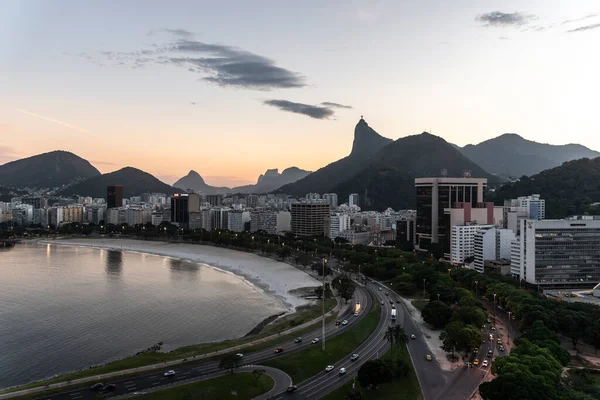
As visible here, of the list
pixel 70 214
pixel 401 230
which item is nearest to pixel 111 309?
pixel 401 230

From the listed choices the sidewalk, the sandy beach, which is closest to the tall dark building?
the sandy beach

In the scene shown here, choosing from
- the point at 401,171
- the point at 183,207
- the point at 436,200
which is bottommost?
the point at 183,207

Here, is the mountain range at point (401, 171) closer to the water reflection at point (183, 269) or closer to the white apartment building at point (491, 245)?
the white apartment building at point (491, 245)

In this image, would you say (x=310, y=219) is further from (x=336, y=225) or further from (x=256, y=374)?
(x=256, y=374)

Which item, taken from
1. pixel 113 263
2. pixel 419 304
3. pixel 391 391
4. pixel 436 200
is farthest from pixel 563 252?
pixel 113 263

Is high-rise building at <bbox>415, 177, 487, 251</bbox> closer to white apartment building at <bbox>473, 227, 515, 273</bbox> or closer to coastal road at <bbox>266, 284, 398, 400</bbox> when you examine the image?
white apartment building at <bbox>473, 227, 515, 273</bbox>

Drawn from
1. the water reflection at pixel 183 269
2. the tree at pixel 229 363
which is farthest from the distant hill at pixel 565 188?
the tree at pixel 229 363
